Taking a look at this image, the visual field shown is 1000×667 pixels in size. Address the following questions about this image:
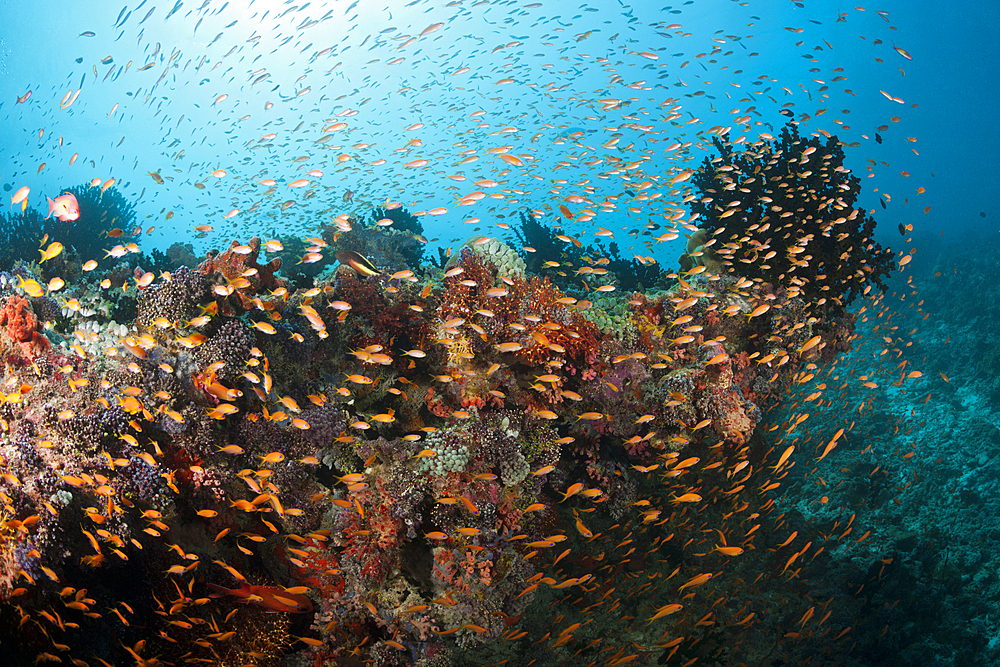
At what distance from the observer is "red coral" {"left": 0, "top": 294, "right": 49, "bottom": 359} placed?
4996mm

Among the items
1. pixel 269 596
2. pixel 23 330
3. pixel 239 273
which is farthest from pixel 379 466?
pixel 23 330

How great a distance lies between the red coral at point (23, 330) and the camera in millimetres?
4996

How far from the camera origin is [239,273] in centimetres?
543

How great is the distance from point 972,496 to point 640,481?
Answer: 9.81m

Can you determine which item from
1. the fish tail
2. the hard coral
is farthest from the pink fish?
the fish tail

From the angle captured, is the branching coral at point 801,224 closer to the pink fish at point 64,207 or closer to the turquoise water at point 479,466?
the turquoise water at point 479,466

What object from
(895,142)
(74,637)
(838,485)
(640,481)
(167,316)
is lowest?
(895,142)

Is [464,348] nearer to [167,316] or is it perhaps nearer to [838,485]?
[167,316]

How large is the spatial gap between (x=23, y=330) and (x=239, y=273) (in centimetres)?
255

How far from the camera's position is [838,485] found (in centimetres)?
1052

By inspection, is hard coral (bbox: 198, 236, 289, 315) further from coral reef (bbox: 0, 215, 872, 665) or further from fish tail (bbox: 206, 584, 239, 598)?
fish tail (bbox: 206, 584, 239, 598)

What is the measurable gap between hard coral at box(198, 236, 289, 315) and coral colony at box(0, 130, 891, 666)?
0.12 feet


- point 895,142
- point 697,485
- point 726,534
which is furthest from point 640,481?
point 895,142

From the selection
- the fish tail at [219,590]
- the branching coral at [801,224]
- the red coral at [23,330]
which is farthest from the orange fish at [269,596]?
the branching coral at [801,224]
